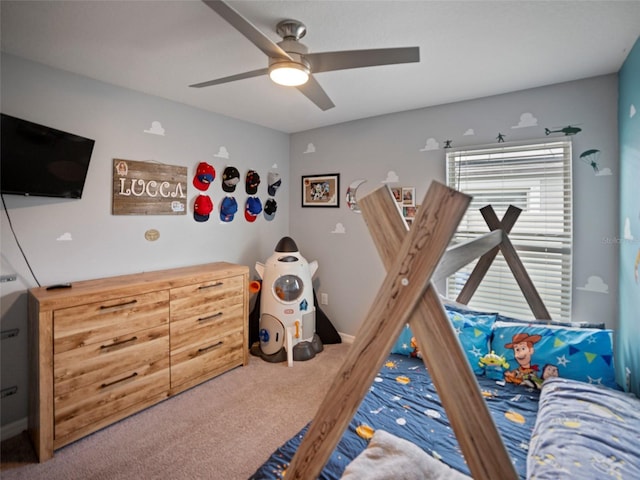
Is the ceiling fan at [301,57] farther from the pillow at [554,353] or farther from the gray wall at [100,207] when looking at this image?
the pillow at [554,353]

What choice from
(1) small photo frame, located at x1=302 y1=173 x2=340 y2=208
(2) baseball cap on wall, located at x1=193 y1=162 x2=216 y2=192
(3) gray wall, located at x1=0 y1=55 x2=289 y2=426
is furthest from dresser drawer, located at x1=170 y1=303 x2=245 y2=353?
(1) small photo frame, located at x1=302 y1=173 x2=340 y2=208

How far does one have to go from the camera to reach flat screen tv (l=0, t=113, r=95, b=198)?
1.87 metres

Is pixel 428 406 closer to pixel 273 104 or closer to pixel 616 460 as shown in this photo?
pixel 616 460

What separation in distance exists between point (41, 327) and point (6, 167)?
95 centimetres

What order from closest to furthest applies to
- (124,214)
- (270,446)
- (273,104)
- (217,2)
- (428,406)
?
(217,2), (428,406), (270,446), (124,214), (273,104)

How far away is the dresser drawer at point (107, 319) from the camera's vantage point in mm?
1930

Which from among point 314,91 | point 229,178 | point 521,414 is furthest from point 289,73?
point 521,414

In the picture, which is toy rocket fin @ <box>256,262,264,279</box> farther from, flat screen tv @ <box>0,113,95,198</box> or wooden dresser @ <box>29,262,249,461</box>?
flat screen tv @ <box>0,113,95,198</box>

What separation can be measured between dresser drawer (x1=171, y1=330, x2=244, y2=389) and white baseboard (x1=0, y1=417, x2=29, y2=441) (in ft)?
2.94

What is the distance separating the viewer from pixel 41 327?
6.01 ft

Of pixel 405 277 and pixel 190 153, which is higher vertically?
pixel 190 153

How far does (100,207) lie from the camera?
2438 mm

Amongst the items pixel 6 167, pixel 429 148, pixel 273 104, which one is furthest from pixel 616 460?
pixel 6 167

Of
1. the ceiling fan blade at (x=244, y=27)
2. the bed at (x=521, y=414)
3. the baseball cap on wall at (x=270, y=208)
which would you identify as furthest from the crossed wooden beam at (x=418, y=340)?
the baseball cap on wall at (x=270, y=208)
